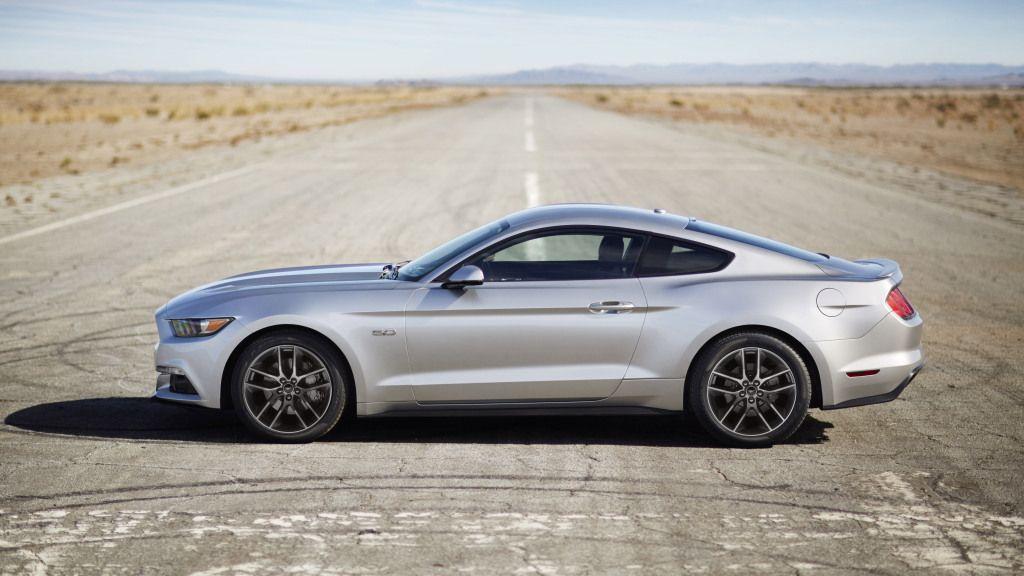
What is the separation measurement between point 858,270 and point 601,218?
1.58 m

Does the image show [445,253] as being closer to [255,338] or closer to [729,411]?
[255,338]

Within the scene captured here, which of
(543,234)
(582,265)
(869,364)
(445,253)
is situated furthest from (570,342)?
(869,364)

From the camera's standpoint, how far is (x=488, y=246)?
236 inches

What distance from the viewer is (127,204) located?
17.7 meters

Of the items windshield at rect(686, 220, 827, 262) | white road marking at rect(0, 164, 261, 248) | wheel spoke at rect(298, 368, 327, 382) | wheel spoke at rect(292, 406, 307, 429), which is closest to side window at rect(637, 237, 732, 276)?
windshield at rect(686, 220, 827, 262)

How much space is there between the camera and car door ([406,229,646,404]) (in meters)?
5.84

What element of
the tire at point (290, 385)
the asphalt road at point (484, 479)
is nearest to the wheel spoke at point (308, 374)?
the tire at point (290, 385)

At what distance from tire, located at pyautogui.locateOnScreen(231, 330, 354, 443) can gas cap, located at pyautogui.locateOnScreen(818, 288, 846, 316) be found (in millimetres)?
2757

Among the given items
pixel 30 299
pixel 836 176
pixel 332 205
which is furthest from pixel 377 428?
pixel 836 176

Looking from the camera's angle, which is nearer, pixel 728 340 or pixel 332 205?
pixel 728 340

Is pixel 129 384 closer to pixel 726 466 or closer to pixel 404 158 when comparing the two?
pixel 726 466

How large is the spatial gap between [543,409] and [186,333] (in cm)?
215

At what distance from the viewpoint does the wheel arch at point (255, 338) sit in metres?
5.92

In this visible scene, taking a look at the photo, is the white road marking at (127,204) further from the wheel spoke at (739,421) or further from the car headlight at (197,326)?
the wheel spoke at (739,421)
